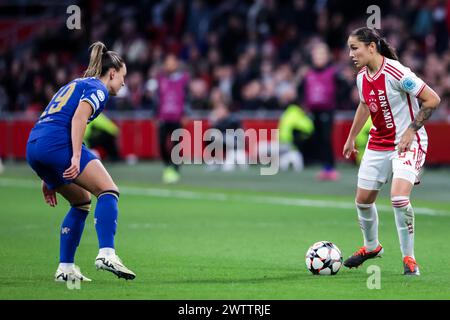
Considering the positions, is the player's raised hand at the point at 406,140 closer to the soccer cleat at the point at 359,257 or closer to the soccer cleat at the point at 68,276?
the soccer cleat at the point at 359,257

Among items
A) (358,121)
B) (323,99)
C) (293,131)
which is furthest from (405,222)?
(293,131)

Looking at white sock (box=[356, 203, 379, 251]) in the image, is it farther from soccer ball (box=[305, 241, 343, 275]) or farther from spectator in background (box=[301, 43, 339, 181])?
spectator in background (box=[301, 43, 339, 181])

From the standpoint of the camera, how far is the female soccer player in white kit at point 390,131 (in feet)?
30.9

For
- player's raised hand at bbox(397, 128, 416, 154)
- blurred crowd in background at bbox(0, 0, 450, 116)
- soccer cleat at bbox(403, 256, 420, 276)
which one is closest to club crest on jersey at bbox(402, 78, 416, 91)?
player's raised hand at bbox(397, 128, 416, 154)

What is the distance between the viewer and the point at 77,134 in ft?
28.2

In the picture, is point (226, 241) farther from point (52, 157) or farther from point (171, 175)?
point (171, 175)

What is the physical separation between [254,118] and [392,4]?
4480 millimetres

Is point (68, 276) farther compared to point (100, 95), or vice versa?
point (68, 276)

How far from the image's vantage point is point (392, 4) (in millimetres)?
26438

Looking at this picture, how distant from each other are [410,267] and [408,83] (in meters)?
1.61

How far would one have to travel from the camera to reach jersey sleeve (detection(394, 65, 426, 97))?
30.9ft

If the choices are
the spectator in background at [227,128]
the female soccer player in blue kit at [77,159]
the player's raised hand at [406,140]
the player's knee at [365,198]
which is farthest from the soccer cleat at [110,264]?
the spectator in background at [227,128]
